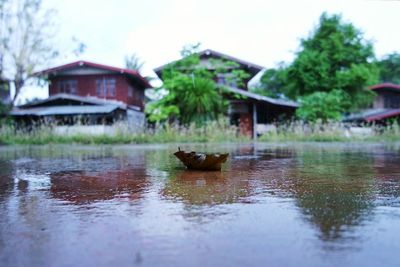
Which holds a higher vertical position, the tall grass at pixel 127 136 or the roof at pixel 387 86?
the roof at pixel 387 86

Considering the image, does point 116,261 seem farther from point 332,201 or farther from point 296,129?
point 296,129

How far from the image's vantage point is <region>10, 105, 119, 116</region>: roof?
18.8 metres

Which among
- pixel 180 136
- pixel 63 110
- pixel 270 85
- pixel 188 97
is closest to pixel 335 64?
pixel 188 97

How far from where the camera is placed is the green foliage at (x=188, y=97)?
54.4 ft

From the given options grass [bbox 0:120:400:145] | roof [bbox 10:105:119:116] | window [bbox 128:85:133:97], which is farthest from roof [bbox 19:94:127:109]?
grass [bbox 0:120:400:145]

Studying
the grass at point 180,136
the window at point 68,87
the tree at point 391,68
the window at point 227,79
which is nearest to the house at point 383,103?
the tree at point 391,68

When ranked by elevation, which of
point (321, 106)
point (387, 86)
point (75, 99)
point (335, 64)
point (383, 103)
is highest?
point (335, 64)

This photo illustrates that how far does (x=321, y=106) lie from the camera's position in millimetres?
20469

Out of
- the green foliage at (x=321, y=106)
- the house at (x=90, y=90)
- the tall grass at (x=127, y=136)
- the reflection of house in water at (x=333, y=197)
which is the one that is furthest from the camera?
the house at (x=90, y=90)

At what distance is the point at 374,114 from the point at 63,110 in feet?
62.9

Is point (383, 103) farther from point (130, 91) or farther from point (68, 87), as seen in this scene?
point (68, 87)

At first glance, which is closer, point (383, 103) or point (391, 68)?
point (383, 103)

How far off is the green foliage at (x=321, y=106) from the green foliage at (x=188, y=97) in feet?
16.5

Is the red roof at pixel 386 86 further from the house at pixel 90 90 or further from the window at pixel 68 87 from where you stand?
the window at pixel 68 87
